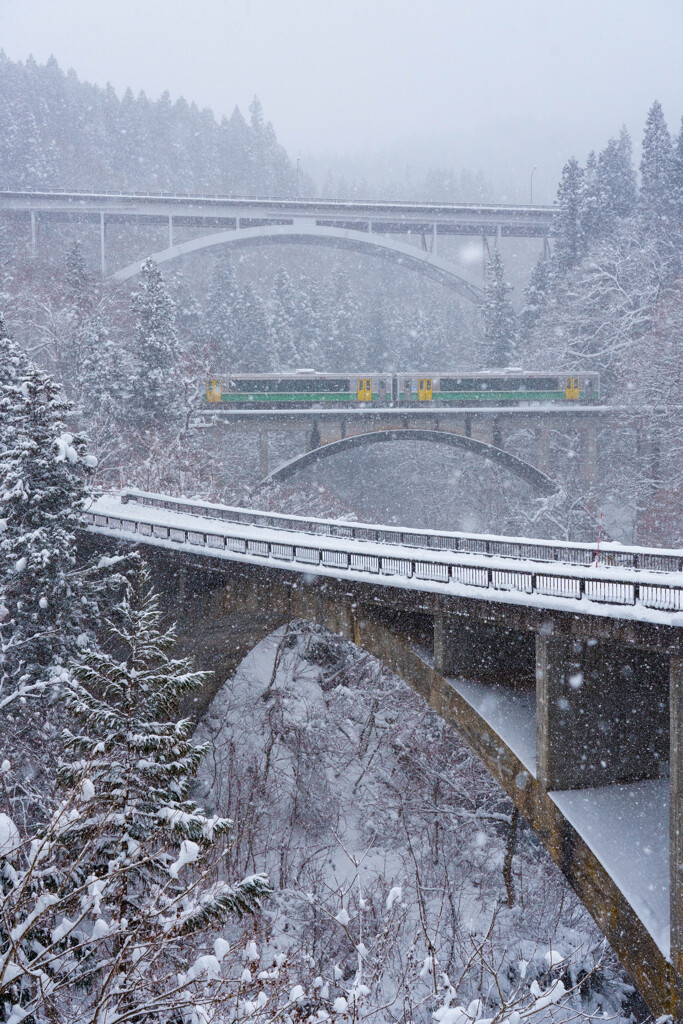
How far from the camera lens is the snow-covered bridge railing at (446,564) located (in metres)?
14.7

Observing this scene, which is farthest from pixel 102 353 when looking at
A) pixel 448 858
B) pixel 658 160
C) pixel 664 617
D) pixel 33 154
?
pixel 33 154

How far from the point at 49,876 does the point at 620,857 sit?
32.8ft

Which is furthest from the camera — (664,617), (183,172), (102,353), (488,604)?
(183,172)

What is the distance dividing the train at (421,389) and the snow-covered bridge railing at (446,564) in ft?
66.4

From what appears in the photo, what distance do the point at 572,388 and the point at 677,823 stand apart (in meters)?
41.1

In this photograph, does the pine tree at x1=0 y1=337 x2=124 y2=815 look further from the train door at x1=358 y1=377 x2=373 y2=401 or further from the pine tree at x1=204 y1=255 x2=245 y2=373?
the pine tree at x1=204 y1=255 x2=245 y2=373

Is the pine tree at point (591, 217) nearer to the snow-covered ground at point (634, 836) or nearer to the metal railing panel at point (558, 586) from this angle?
the metal railing panel at point (558, 586)

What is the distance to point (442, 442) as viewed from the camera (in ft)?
179

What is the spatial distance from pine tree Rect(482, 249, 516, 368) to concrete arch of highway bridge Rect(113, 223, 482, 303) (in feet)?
39.1

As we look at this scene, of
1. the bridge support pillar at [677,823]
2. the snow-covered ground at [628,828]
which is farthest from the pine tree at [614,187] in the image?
the bridge support pillar at [677,823]

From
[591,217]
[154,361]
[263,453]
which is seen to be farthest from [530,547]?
[591,217]

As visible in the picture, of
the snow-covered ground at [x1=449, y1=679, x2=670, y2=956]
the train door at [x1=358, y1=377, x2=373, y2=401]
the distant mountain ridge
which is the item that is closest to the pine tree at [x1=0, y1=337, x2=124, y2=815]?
the snow-covered ground at [x1=449, y1=679, x2=670, y2=956]

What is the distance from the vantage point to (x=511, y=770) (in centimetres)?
1744

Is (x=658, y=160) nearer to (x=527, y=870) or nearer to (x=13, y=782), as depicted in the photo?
(x=527, y=870)
